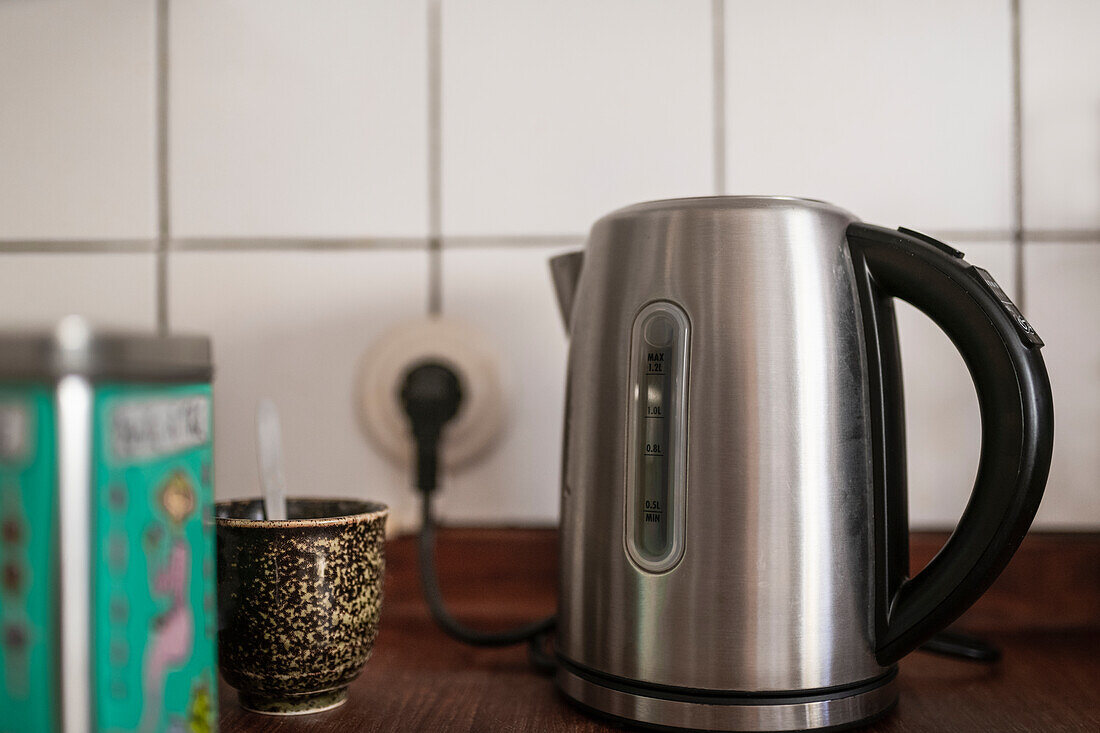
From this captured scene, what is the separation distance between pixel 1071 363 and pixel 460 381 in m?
0.46

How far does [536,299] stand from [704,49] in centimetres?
23

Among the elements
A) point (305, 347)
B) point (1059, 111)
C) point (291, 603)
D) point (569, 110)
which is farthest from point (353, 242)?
point (1059, 111)

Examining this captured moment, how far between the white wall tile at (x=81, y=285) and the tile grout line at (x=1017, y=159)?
67 cm

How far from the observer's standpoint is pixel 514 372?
0.62 metres

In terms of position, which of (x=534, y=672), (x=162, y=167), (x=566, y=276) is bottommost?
(x=534, y=672)

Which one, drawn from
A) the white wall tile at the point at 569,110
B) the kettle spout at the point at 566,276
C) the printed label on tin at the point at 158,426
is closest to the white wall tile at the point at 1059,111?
the white wall tile at the point at 569,110

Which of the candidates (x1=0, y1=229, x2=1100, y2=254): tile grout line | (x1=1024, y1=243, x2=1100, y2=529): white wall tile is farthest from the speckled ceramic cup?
(x1=1024, y1=243, x2=1100, y2=529): white wall tile

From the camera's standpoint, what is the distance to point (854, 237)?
41 cm

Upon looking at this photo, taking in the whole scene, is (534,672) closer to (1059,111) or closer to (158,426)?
(158,426)

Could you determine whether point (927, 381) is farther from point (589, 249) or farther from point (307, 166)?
point (307, 166)

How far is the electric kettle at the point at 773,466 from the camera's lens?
0.38m

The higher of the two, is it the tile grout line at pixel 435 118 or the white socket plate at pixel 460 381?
the tile grout line at pixel 435 118

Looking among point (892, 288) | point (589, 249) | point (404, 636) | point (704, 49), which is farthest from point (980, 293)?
point (404, 636)

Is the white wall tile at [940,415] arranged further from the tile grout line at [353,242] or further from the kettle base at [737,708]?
the kettle base at [737,708]
